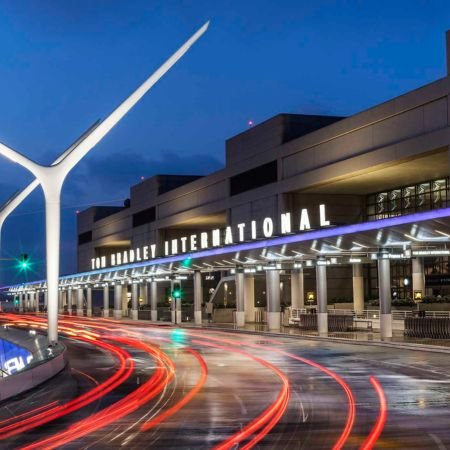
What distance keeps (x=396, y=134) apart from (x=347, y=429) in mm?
43714

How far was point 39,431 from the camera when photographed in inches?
586

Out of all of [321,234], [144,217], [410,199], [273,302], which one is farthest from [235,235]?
[321,234]

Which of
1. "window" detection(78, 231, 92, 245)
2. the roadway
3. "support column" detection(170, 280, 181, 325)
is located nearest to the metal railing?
"support column" detection(170, 280, 181, 325)

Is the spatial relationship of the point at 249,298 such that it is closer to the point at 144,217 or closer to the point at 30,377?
the point at 144,217

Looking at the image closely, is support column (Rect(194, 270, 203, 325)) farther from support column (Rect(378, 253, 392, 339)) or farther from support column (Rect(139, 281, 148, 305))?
support column (Rect(139, 281, 148, 305))

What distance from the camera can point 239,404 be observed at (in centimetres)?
1820

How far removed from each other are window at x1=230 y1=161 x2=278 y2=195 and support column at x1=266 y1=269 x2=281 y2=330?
14.9 metres

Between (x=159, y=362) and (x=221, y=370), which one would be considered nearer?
(x=221, y=370)

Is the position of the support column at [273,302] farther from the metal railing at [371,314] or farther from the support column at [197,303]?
the support column at [197,303]

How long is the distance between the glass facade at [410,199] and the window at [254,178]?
9388mm

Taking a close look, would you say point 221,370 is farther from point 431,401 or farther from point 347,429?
point 347,429

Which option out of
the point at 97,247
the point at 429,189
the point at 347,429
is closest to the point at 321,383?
the point at 347,429

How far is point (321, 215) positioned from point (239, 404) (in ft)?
156

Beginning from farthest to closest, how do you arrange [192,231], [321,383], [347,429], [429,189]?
[192,231], [429,189], [321,383], [347,429]
